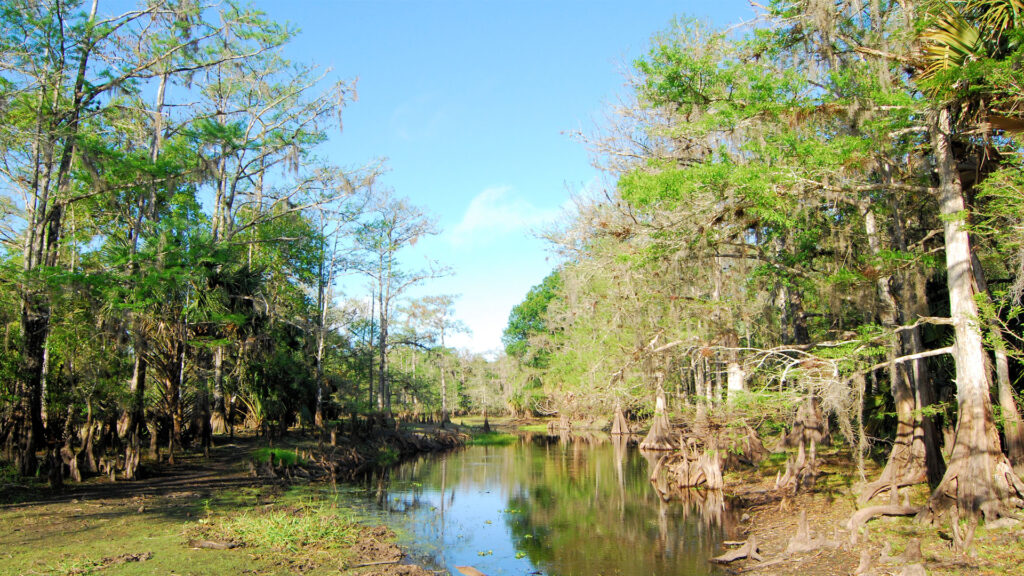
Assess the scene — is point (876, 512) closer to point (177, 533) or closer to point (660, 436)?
point (177, 533)

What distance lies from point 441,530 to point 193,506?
186 inches

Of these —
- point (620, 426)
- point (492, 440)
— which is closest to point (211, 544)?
point (492, 440)

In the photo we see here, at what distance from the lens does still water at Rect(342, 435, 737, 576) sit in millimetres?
9898

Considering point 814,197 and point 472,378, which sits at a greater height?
point 814,197

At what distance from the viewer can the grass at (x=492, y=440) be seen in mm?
32844

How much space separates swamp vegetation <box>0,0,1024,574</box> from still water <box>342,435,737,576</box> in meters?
0.52

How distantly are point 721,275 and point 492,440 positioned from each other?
19372mm

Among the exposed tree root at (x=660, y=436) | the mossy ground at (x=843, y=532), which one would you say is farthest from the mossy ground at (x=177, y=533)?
the exposed tree root at (x=660, y=436)

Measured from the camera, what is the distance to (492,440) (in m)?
34.0

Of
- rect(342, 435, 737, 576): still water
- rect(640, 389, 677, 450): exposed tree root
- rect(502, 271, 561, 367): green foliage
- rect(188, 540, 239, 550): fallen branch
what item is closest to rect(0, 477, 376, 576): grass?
rect(188, 540, 239, 550): fallen branch

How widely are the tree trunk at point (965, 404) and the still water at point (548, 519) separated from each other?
3.64m

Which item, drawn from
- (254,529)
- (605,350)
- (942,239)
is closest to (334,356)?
(605,350)

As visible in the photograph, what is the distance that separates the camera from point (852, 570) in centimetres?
786

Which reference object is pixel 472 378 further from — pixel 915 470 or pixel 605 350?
pixel 915 470
